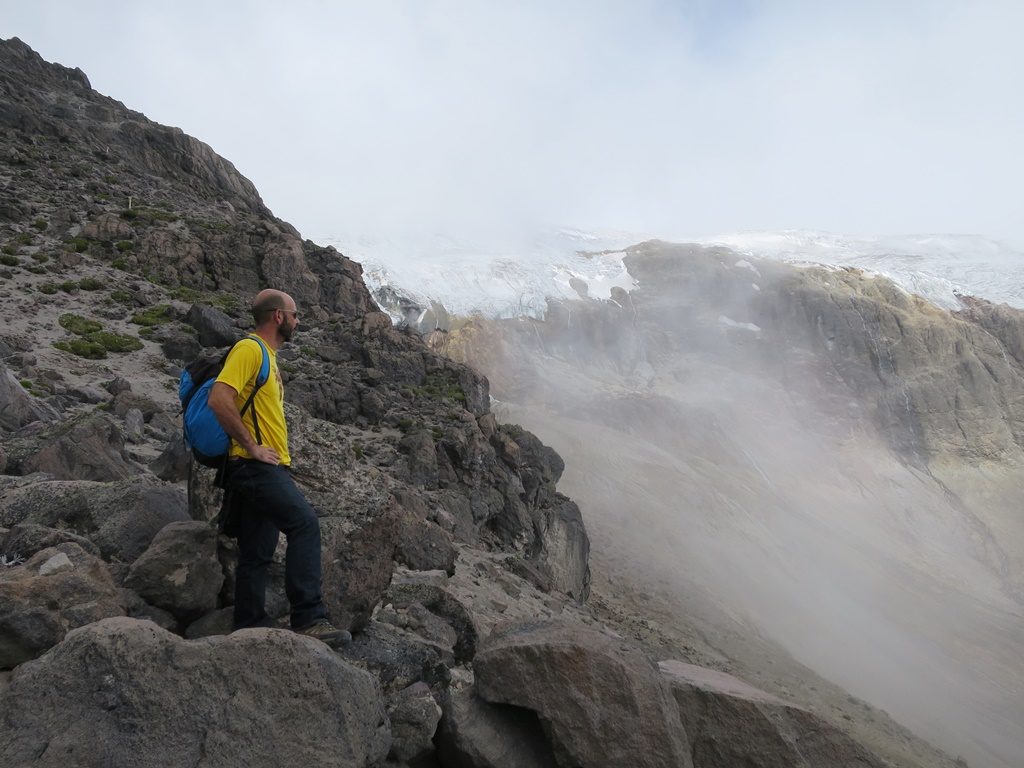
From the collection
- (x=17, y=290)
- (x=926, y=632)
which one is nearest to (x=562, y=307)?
(x=926, y=632)

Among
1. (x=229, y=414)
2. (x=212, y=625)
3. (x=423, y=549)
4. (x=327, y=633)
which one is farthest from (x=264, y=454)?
(x=423, y=549)

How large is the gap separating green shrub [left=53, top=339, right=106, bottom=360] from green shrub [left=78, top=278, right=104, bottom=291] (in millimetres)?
5590

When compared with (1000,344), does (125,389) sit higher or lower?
lower

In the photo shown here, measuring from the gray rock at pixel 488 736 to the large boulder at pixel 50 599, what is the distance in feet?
7.40

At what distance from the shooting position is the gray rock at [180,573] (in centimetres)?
455

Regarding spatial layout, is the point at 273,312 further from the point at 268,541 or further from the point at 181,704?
the point at 181,704

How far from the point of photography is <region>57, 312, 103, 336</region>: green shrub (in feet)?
62.5

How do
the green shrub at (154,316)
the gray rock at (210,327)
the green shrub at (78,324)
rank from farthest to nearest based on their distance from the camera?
the green shrub at (154,316)
the gray rock at (210,327)
the green shrub at (78,324)

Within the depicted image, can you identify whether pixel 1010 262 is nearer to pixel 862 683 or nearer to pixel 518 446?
pixel 862 683

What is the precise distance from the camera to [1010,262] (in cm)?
13300

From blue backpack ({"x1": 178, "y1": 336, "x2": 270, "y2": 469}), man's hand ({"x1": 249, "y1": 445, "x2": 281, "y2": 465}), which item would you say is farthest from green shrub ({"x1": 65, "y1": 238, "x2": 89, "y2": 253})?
man's hand ({"x1": 249, "y1": 445, "x2": 281, "y2": 465})

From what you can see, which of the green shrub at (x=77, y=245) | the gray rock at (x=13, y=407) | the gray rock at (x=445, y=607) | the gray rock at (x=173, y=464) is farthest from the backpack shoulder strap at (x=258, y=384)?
the green shrub at (x=77, y=245)

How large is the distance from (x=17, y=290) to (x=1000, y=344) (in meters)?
121

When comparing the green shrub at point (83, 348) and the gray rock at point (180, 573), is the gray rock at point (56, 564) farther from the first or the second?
the green shrub at point (83, 348)
